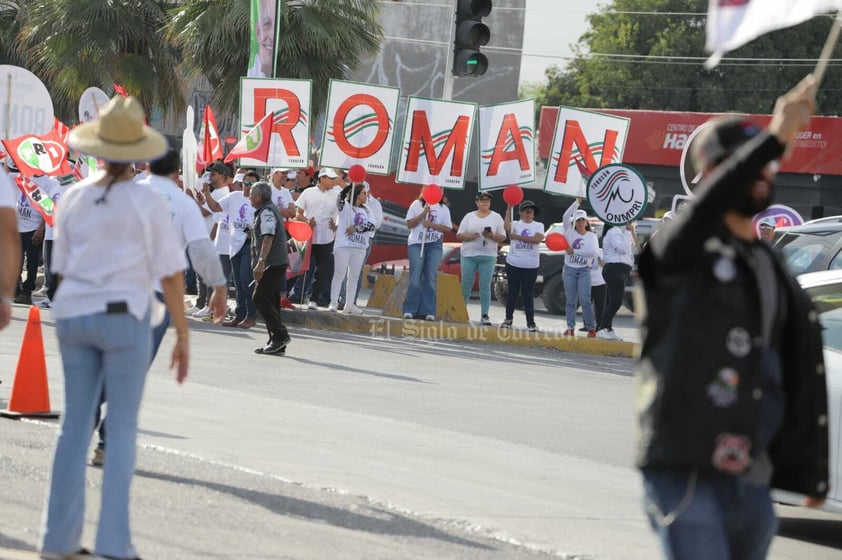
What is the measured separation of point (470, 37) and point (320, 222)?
4.22m

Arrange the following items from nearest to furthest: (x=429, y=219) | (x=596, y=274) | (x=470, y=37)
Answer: (x=470, y=37) → (x=596, y=274) → (x=429, y=219)

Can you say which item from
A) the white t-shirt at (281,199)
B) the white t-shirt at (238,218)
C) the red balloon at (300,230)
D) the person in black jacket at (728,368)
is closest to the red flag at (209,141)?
the white t-shirt at (281,199)

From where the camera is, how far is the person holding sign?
62.8 ft

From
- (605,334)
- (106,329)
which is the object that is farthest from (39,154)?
(106,329)

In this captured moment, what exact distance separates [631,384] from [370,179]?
16274mm

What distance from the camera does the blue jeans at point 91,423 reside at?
548cm

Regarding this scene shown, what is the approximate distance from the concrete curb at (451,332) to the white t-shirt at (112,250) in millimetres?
12733

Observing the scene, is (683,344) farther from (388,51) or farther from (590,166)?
(388,51)

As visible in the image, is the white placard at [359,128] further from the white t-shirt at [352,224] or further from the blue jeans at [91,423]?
the blue jeans at [91,423]

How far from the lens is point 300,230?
1900 centimetres

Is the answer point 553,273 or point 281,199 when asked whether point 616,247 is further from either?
point 553,273

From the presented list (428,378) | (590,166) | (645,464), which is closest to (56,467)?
(645,464)

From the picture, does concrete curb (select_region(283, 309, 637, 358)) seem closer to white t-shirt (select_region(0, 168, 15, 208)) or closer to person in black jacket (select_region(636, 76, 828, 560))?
white t-shirt (select_region(0, 168, 15, 208))

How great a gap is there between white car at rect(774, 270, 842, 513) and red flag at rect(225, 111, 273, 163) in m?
12.0
